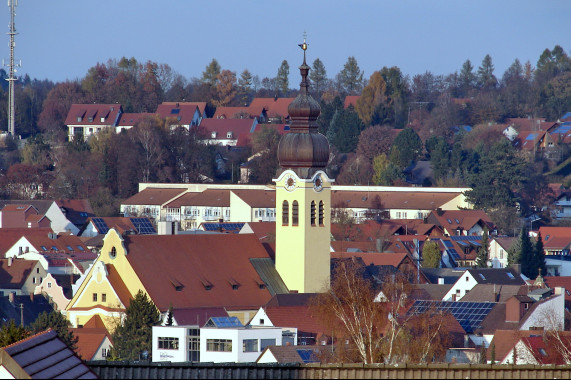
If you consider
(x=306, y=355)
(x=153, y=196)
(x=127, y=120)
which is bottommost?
(x=153, y=196)

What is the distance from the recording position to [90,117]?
138 m

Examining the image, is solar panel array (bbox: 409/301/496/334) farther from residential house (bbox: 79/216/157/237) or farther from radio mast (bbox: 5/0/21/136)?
radio mast (bbox: 5/0/21/136)

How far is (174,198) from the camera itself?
107688 mm

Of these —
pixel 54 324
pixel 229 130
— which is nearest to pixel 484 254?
pixel 54 324

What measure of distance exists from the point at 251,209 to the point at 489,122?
45720 millimetres

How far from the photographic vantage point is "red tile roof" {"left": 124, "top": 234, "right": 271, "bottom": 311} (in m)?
52.4

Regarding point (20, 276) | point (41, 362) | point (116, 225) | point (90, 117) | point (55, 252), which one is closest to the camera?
point (41, 362)

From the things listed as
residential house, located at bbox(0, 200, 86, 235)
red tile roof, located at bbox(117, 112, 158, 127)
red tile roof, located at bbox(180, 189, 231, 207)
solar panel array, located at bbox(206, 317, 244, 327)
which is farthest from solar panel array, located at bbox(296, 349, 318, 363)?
red tile roof, located at bbox(117, 112, 158, 127)

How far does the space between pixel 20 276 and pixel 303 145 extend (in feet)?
73.8

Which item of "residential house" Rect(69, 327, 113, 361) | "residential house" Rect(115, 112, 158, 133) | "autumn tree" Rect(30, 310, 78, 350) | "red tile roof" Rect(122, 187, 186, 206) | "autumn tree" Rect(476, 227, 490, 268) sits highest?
"residential house" Rect(115, 112, 158, 133)

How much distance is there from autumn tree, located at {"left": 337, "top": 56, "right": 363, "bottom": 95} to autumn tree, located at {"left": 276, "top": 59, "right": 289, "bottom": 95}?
24.5ft

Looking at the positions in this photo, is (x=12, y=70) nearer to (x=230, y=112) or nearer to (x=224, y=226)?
(x=230, y=112)

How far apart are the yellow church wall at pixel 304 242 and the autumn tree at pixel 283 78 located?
11701cm

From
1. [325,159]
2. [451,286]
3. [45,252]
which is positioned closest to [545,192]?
[45,252]
